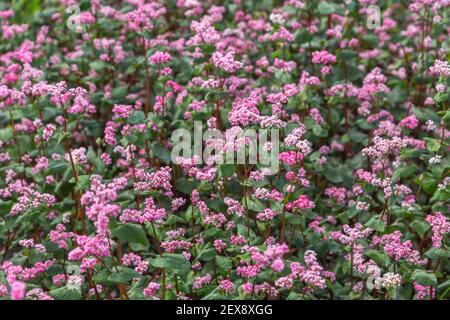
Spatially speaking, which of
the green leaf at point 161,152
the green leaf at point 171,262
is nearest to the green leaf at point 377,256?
the green leaf at point 171,262

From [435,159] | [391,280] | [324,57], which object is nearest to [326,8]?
[324,57]

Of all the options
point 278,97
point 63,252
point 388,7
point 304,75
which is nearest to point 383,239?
point 278,97

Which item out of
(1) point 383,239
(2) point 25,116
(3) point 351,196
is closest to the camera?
(1) point 383,239

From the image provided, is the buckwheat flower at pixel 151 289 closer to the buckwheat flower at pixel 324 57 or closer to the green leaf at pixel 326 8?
the buckwheat flower at pixel 324 57

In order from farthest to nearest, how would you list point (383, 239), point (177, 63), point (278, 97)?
point (177, 63) → point (278, 97) → point (383, 239)

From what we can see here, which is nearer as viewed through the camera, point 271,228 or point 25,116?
point 271,228

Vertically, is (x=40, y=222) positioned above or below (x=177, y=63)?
below

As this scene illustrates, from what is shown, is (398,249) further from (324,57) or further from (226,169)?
(324,57)
